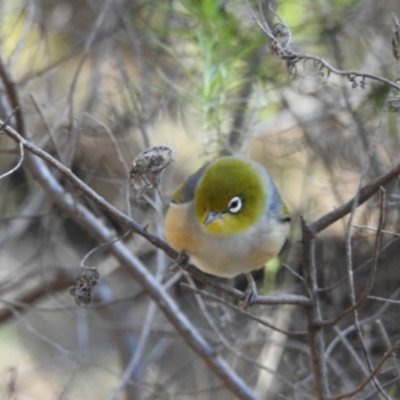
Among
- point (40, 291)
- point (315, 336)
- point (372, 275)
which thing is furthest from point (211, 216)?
point (40, 291)

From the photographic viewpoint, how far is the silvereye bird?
5.16 ft

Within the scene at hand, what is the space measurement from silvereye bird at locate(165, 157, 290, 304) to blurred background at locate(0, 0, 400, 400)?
394 millimetres

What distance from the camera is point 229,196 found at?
5.17ft

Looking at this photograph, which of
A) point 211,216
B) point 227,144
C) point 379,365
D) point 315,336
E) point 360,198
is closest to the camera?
point 379,365

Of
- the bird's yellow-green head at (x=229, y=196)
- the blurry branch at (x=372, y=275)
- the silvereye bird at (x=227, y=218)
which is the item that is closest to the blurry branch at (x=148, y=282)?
the silvereye bird at (x=227, y=218)

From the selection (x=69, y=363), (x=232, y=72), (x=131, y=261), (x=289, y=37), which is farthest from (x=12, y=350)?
(x=289, y=37)

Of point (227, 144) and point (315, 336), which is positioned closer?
point (315, 336)

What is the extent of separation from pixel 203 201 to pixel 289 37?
47 cm

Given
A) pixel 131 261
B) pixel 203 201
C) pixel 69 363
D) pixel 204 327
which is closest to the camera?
pixel 203 201

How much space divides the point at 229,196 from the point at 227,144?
0.70 m

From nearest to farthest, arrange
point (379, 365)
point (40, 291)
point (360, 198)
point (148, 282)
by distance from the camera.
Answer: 1. point (379, 365)
2. point (360, 198)
3. point (148, 282)
4. point (40, 291)

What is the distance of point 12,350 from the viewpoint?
11.3 ft

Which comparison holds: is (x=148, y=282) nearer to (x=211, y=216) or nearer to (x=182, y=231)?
(x=182, y=231)

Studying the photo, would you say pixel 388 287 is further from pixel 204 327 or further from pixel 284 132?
pixel 204 327
